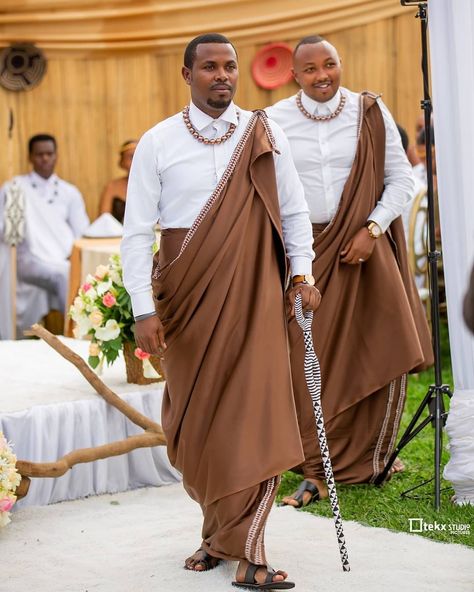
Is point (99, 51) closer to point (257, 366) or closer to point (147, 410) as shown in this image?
point (147, 410)

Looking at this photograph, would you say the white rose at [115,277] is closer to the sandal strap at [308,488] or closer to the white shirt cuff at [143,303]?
the sandal strap at [308,488]

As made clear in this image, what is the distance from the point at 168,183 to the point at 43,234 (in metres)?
6.74

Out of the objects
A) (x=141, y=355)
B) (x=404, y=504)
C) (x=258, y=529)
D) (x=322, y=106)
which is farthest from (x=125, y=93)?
(x=258, y=529)

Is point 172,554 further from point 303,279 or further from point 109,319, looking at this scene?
point 109,319

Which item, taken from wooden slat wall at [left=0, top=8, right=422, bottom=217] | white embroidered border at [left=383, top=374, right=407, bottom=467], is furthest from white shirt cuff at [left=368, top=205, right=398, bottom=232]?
wooden slat wall at [left=0, top=8, right=422, bottom=217]

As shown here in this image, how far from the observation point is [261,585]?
3.90 metres

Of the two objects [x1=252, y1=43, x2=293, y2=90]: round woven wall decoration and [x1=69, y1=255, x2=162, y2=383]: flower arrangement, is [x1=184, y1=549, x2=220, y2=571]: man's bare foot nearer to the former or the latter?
[x1=69, y1=255, x2=162, y2=383]: flower arrangement

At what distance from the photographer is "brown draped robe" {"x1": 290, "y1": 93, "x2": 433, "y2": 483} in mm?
5184

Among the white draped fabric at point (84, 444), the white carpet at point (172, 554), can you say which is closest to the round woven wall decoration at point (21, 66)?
the white draped fabric at point (84, 444)

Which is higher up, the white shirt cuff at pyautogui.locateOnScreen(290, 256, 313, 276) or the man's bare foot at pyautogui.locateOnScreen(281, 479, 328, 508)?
the white shirt cuff at pyautogui.locateOnScreen(290, 256, 313, 276)

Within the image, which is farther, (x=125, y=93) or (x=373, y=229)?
(x=125, y=93)

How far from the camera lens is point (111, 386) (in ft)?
19.3

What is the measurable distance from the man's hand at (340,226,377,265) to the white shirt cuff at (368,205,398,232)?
0.22 feet

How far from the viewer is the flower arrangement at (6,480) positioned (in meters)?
4.73
